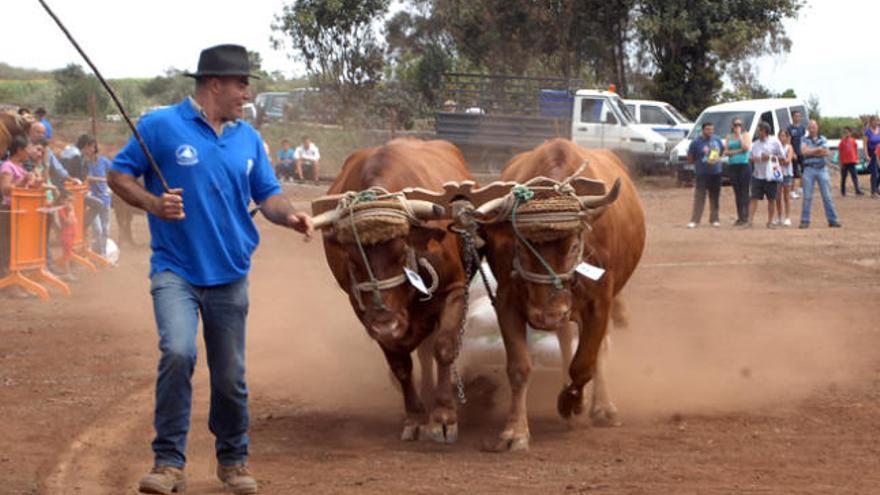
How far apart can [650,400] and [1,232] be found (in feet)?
29.3

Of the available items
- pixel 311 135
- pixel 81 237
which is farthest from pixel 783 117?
pixel 81 237

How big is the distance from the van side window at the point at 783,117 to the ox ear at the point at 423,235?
24.9 metres

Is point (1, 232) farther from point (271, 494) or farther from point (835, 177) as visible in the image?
point (835, 177)

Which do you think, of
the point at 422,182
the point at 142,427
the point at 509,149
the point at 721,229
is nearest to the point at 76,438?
the point at 142,427

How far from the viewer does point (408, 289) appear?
8422 mm

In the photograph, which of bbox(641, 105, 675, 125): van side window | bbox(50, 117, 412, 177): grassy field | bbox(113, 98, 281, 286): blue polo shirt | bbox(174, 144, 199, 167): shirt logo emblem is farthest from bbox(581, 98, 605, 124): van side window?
bbox(174, 144, 199, 167): shirt logo emblem

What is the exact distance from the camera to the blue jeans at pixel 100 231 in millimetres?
19641

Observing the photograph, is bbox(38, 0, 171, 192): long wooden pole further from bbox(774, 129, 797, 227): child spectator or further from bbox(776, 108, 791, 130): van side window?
Answer: bbox(776, 108, 791, 130): van side window

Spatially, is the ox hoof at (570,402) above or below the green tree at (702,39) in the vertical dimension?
below

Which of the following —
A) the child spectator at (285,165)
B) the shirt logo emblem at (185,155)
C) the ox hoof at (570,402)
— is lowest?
the child spectator at (285,165)

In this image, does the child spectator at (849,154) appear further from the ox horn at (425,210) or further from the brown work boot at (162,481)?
the brown work boot at (162,481)

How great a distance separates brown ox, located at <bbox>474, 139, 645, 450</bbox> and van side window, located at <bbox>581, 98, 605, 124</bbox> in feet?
81.9

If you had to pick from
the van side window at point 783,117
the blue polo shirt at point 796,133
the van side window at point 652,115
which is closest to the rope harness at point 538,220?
the blue polo shirt at point 796,133

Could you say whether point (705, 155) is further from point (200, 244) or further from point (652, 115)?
point (200, 244)
